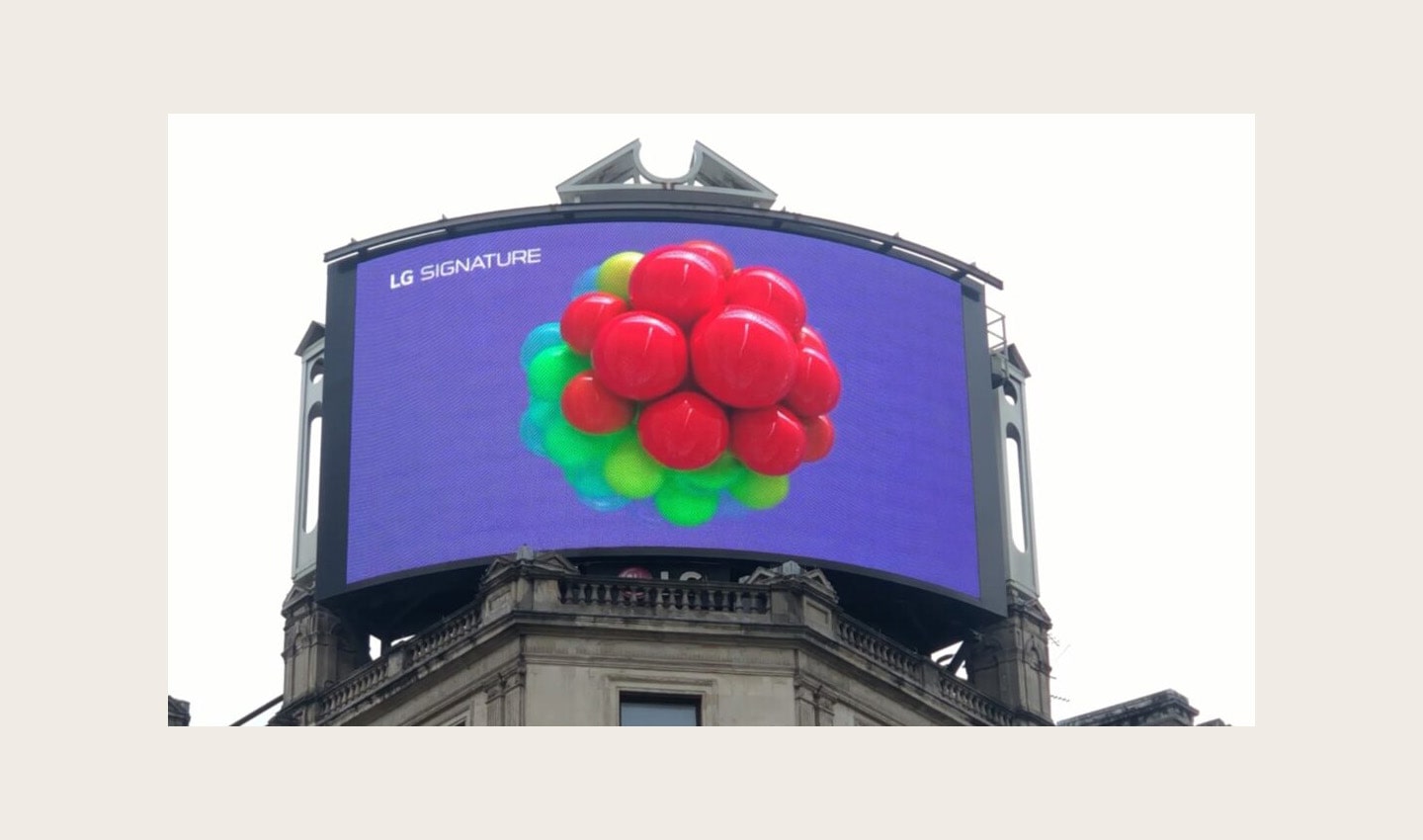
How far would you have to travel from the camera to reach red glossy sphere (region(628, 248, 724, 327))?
64875 mm

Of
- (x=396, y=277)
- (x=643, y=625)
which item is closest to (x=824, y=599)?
(x=643, y=625)

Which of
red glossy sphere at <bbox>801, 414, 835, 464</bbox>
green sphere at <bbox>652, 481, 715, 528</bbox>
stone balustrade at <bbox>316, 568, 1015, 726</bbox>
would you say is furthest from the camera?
red glossy sphere at <bbox>801, 414, 835, 464</bbox>

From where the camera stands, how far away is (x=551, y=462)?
6506 centimetres

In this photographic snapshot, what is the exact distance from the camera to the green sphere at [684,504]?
212 ft

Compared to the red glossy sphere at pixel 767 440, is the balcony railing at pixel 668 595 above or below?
below

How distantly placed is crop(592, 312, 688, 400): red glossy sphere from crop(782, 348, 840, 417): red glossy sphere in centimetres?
254

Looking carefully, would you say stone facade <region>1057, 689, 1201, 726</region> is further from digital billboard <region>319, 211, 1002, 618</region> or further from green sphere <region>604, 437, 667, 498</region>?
green sphere <region>604, 437, 667, 498</region>

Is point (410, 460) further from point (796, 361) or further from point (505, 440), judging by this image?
point (796, 361)

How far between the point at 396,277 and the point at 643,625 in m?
A: 12.2

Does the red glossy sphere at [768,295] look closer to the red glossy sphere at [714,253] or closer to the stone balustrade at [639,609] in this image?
the red glossy sphere at [714,253]

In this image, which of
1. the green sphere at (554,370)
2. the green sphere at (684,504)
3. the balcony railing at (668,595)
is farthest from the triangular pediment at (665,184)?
the balcony railing at (668,595)

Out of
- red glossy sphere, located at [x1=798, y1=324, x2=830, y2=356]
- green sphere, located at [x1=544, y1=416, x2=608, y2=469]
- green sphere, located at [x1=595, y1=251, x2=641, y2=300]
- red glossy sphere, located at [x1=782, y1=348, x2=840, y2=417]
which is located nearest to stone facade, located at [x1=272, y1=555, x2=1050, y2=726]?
green sphere, located at [x1=544, y1=416, x2=608, y2=469]

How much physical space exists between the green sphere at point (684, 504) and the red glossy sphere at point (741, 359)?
6.42 ft

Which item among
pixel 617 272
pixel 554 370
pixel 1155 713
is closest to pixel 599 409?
pixel 554 370
